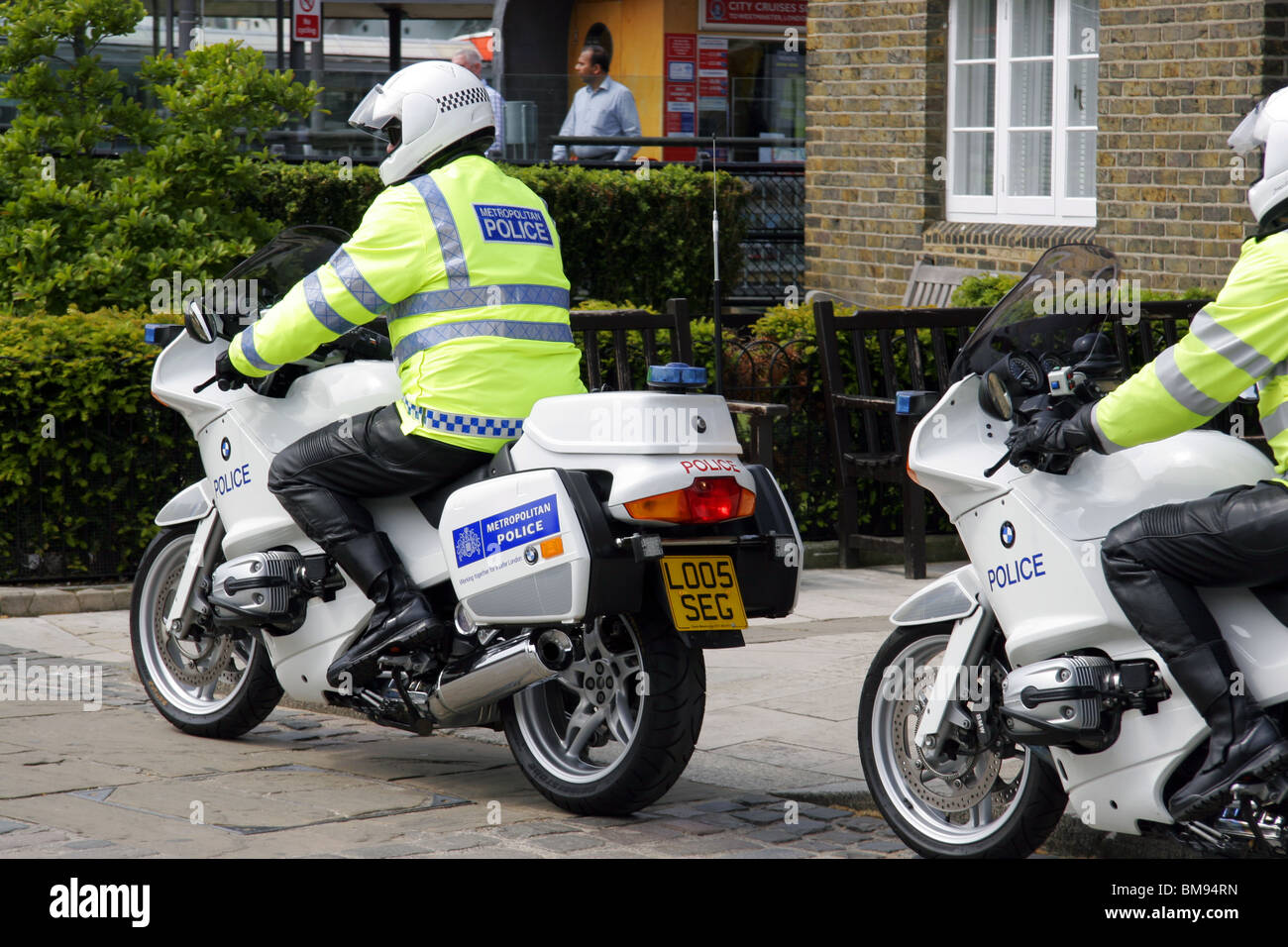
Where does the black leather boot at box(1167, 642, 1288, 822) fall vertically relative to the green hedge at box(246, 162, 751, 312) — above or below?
below

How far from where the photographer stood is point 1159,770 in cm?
427

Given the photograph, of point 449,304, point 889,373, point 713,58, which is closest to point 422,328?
point 449,304

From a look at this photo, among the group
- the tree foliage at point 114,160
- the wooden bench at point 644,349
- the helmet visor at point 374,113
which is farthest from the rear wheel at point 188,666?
the tree foliage at point 114,160

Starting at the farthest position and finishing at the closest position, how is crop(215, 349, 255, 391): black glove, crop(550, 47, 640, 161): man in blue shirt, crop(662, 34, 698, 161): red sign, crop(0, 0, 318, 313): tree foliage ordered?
crop(662, 34, 698, 161): red sign < crop(550, 47, 640, 161): man in blue shirt < crop(0, 0, 318, 313): tree foliage < crop(215, 349, 255, 391): black glove

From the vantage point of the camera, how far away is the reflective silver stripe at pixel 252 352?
5.68m

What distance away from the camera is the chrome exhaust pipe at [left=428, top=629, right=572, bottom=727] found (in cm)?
521

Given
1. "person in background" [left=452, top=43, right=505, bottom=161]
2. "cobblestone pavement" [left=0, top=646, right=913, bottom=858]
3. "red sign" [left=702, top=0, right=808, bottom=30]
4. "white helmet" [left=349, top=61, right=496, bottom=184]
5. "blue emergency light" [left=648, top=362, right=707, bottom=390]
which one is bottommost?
"cobblestone pavement" [left=0, top=646, right=913, bottom=858]

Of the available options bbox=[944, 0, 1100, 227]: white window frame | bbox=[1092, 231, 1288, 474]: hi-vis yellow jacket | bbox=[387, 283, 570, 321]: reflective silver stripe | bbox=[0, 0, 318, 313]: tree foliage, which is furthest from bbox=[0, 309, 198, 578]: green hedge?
bbox=[944, 0, 1100, 227]: white window frame

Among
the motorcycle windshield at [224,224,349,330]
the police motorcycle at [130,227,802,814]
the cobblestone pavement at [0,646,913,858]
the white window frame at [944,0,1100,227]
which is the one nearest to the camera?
the cobblestone pavement at [0,646,913,858]

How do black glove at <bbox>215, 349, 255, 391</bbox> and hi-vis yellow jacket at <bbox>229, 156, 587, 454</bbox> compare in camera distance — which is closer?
hi-vis yellow jacket at <bbox>229, 156, 587, 454</bbox>

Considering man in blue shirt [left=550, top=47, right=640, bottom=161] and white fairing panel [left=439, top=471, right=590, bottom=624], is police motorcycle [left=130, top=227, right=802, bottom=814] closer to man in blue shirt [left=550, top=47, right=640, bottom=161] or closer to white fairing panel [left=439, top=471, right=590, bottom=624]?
white fairing panel [left=439, top=471, right=590, bottom=624]

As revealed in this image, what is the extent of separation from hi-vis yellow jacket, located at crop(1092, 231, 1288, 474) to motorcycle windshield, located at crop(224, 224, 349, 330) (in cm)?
297

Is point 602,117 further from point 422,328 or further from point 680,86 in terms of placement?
point 422,328
